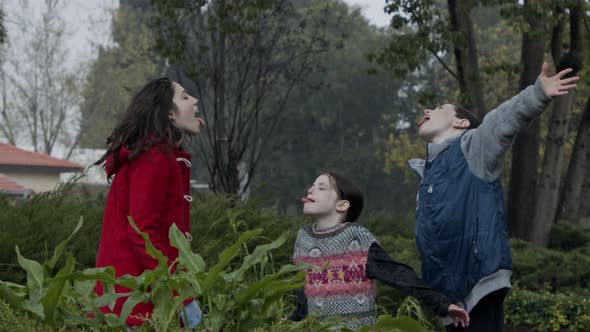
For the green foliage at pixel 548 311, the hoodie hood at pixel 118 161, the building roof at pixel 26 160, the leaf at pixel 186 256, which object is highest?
the hoodie hood at pixel 118 161

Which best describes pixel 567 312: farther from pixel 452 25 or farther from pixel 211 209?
pixel 452 25

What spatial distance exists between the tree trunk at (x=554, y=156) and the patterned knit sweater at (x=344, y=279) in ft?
37.3

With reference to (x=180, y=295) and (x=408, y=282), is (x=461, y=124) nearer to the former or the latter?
(x=408, y=282)

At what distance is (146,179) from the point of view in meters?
3.85

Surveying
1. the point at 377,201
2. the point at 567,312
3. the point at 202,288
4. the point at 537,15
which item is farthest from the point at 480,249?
the point at 377,201

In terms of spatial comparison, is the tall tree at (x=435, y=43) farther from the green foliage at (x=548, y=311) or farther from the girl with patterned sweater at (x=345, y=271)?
the girl with patterned sweater at (x=345, y=271)

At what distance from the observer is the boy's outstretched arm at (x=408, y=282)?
4145 millimetres

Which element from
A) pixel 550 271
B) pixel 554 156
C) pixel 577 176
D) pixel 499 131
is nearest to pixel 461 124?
pixel 499 131

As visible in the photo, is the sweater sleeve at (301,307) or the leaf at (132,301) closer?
the leaf at (132,301)

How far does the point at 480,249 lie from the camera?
4.42 meters

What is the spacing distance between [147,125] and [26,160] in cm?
3877

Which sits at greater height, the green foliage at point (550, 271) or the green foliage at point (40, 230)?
the green foliage at point (40, 230)

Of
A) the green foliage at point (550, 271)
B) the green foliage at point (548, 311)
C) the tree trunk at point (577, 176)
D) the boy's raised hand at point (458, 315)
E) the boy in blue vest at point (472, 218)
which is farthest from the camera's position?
the tree trunk at point (577, 176)

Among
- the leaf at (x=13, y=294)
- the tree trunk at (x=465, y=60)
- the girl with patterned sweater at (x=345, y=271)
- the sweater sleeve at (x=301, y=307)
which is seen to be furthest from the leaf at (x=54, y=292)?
the tree trunk at (x=465, y=60)
